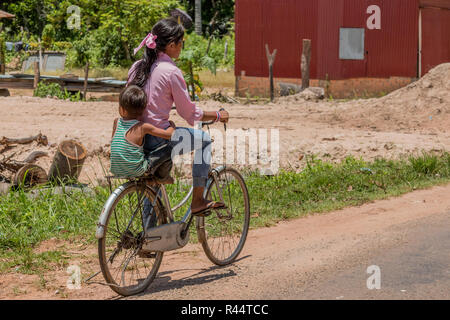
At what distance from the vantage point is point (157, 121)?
5.30 metres

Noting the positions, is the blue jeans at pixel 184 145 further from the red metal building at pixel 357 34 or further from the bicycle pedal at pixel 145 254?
the red metal building at pixel 357 34

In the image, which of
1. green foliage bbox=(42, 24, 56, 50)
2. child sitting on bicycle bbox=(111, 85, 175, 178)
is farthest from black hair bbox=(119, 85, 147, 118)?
green foliage bbox=(42, 24, 56, 50)

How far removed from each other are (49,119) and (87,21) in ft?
60.8

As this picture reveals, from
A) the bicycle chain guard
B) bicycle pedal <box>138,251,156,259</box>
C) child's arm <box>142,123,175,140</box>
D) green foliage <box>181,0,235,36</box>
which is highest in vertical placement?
green foliage <box>181,0,235,36</box>

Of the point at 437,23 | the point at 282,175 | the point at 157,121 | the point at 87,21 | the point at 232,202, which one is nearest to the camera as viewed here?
the point at 157,121

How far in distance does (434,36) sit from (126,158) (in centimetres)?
2097

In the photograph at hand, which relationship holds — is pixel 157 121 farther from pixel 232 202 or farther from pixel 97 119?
pixel 97 119

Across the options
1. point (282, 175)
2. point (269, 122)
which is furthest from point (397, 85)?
point (282, 175)

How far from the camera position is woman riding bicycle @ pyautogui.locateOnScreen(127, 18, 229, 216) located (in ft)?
17.4

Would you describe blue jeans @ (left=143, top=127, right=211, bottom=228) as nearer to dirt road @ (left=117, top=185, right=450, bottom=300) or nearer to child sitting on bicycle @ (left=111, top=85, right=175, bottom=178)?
child sitting on bicycle @ (left=111, top=85, right=175, bottom=178)

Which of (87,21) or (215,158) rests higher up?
(87,21)

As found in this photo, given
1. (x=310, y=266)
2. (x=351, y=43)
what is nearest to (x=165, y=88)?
(x=310, y=266)

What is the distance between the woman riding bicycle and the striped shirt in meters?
0.19

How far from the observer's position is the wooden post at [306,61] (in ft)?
74.2
